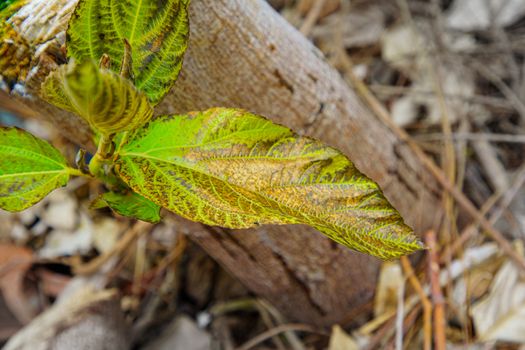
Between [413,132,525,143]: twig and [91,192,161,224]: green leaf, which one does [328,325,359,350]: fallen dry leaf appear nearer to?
[413,132,525,143]: twig

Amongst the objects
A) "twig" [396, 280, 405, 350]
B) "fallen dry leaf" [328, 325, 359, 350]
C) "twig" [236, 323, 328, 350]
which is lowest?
"twig" [236, 323, 328, 350]

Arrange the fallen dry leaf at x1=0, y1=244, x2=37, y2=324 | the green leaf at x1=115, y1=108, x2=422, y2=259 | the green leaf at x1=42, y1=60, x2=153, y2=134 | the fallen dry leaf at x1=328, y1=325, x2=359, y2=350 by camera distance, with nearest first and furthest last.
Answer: the green leaf at x1=42, y1=60, x2=153, y2=134 < the green leaf at x1=115, y1=108, x2=422, y2=259 < the fallen dry leaf at x1=328, y1=325, x2=359, y2=350 < the fallen dry leaf at x1=0, y1=244, x2=37, y2=324

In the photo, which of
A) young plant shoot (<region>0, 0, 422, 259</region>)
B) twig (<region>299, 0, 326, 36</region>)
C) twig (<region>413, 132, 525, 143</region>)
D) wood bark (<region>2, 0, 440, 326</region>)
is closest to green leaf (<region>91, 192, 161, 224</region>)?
young plant shoot (<region>0, 0, 422, 259</region>)

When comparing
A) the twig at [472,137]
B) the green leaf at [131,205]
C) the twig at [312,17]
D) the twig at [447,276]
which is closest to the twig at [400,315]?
the twig at [447,276]

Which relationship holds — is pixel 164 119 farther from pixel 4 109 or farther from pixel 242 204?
pixel 4 109

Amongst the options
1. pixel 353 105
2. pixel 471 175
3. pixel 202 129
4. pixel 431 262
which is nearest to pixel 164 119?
pixel 202 129

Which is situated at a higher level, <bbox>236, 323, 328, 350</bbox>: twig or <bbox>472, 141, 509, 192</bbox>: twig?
<bbox>472, 141, 509, 192</bbox>: twig

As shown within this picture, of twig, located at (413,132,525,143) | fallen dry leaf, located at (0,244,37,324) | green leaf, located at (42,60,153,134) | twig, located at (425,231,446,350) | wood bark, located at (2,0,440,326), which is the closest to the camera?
green leaf, located at (42,60,153,134)

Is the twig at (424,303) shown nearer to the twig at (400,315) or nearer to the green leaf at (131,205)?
the twig at (400,315)
